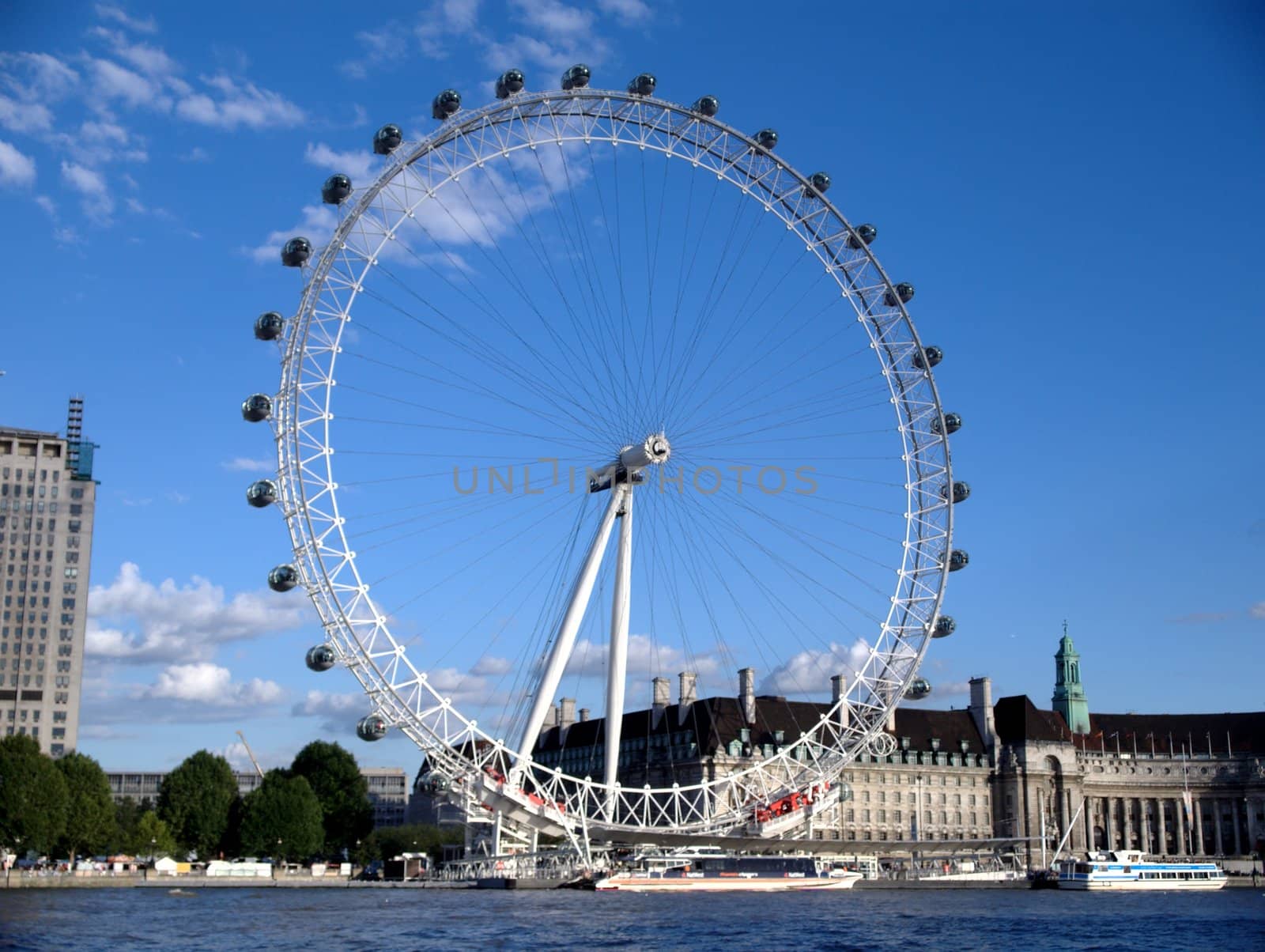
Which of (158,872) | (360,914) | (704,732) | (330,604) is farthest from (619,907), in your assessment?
(704,732)

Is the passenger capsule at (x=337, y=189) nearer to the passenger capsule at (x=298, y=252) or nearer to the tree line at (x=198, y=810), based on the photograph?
the passenger capsule at (x=298, y=252)

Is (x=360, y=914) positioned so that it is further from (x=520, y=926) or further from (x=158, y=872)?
(x=158, y=872)

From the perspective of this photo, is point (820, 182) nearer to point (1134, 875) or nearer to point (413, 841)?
point (1134, 875)

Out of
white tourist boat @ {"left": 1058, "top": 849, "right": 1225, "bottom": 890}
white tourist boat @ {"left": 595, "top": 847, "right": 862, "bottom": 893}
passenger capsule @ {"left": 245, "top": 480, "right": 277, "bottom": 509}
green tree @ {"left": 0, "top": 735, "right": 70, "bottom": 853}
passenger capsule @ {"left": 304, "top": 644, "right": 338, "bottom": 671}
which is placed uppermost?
passenger capsule @ {"left": 245, "top": 480, "right": 277, "bottom": 509}

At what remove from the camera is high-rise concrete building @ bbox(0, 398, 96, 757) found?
571 ft

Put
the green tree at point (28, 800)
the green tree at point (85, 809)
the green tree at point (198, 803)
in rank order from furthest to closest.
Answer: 1. the green tree at point (198, 803)
2. the green tree at point (85, 809)
3. the green tree at point (28, 800)

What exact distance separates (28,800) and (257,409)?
62.9 m

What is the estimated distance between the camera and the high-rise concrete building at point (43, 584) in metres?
174

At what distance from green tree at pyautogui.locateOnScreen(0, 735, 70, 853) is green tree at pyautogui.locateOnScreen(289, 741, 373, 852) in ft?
98.7

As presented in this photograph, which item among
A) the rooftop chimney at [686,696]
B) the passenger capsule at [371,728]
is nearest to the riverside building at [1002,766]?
the rooftop chimney at [686,696]

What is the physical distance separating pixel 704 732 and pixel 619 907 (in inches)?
2962

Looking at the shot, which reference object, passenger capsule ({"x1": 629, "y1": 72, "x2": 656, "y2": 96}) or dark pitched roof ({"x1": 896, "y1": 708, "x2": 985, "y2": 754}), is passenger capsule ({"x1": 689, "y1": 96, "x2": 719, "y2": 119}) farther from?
dark pitched roof ({"x1": 896, "y1": 708, "x2": 985, "y2": 754})

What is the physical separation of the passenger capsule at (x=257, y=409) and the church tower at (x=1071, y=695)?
466 feet

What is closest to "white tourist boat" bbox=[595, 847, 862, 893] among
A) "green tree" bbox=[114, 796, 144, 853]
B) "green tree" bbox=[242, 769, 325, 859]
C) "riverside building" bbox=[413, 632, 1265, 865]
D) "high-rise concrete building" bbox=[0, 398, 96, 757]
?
"riverside building" bbox=[413, 632, 1265, 865]
